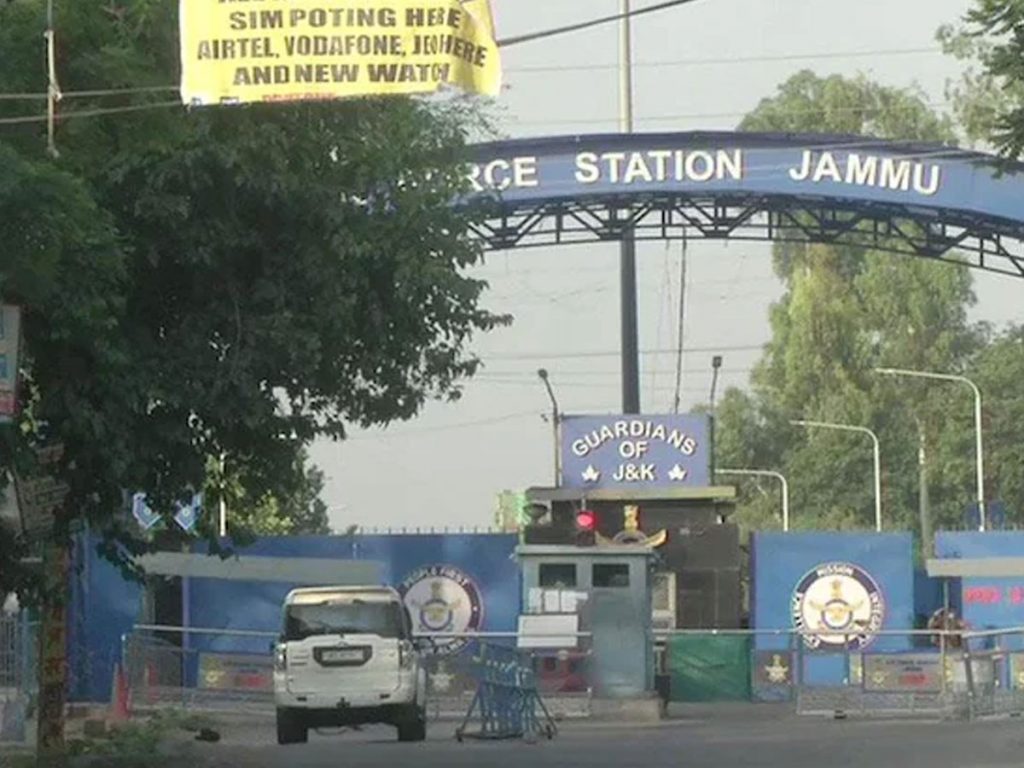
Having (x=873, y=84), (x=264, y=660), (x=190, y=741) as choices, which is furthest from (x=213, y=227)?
(x=873, y=84)

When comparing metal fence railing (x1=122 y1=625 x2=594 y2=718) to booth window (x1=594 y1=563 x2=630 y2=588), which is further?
booth window (x1=594 y1=563 x2=630 y2=588)

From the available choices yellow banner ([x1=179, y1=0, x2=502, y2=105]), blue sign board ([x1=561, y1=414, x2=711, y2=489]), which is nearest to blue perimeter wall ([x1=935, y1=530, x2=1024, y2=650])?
blue sign board ([x1=561, y1=414, x2=711, y2=489])

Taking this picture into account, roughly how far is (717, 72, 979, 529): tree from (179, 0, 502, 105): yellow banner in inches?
2463

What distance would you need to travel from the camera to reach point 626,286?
55.3m

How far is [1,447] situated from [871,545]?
25.4 meters

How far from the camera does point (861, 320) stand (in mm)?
84562

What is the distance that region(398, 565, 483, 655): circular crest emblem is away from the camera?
41.8m

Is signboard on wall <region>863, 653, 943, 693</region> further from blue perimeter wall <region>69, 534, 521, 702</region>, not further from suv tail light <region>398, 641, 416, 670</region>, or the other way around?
suv tail light <region>398, 641, 416, 670</region>

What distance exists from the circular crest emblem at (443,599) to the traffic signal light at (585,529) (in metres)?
2.05

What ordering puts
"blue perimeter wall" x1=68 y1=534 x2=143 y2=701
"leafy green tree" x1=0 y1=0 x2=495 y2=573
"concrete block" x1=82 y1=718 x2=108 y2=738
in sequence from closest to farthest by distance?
"leafy green tree" x1=0 y1=0 x2=495 y2=573 → "concrete block" x1=82 y1=718 x2=108 y2=738 → "blue perimeter wall" x1=68 y1=534 x2=143 y2=701

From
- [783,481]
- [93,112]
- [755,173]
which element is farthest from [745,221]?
[783,481]

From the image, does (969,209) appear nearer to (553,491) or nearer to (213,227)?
(553,491)

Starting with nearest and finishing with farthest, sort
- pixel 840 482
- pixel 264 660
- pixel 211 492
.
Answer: pixel 211 492 < pixel 264 660 < pixel 840 482

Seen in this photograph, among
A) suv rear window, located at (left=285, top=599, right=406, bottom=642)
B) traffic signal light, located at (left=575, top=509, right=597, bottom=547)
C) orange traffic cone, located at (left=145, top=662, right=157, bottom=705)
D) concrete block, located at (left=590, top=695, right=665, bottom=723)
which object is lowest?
concrete block, located at (left=590, top=695, right=665, bottom=723)
